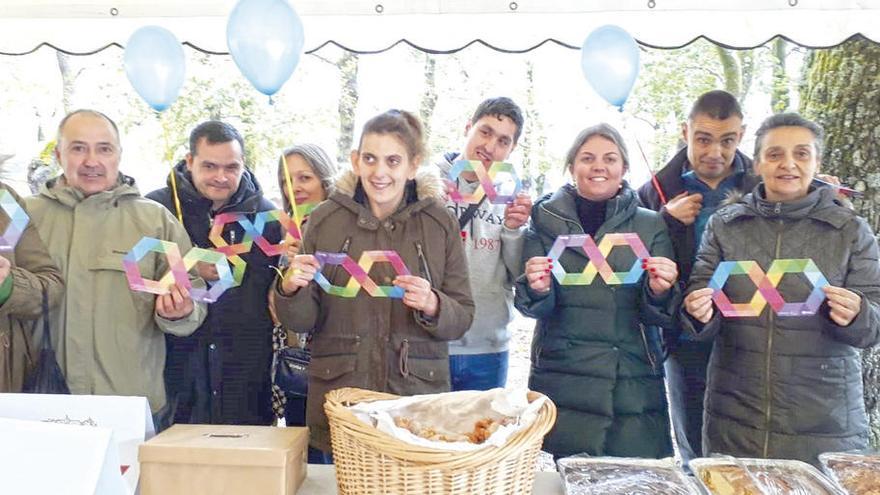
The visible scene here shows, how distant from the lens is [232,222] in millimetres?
2281

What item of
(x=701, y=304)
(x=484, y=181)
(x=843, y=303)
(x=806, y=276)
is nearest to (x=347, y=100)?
(x=484, y=181)

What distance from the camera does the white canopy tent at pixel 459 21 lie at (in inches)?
83.0

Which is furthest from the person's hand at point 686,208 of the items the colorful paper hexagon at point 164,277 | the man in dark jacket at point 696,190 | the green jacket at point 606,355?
the colorful paper hexagon at point 164,277

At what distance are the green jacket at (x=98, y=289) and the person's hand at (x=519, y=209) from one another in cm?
102

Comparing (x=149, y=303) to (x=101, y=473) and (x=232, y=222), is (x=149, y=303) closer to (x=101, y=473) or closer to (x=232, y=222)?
(x=232, y=222)

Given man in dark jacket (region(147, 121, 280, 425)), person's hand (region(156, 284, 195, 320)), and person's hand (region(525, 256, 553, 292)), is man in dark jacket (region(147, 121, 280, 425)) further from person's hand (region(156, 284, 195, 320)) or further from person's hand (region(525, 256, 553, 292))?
person's hand (region(525, 256, 553, 292))

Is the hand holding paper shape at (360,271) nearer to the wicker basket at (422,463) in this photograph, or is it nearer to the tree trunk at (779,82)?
the wicker basket at (422,463)

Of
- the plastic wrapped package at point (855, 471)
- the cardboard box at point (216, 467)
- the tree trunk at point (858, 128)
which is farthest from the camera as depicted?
the tree trunk at point (858, 128)

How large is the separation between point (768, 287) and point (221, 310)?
1.68m

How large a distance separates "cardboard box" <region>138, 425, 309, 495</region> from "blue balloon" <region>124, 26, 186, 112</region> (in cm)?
123

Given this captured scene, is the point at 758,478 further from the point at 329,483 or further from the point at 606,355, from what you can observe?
the point at 329,483

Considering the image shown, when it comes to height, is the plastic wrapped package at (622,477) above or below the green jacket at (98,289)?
below

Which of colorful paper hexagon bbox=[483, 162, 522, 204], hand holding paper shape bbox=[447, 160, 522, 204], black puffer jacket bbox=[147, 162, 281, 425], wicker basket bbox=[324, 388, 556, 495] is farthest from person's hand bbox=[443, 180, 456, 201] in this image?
wicker basket bbox=[324, 388, 556, 495]

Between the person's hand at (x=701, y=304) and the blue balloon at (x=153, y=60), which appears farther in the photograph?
the blue balloon at (x=153, y=60)
